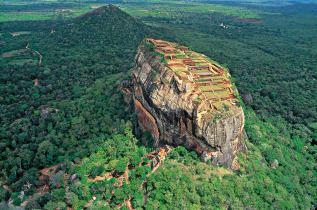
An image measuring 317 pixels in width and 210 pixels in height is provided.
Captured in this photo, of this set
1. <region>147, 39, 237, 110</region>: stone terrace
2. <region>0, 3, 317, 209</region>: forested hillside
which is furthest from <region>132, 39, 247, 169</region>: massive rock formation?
<region>0, 3, 317, 209</region>: forested hillside

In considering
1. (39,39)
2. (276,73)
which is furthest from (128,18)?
(276,73)

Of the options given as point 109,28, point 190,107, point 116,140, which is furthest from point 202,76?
point 109,28

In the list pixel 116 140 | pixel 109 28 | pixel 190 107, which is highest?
pixel 190 107

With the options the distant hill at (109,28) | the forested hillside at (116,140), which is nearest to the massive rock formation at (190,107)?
the forested hillside at (116,140)

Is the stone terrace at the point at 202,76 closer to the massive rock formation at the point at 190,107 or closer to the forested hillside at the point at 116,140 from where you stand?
the massive rock formation at the point at 190,107

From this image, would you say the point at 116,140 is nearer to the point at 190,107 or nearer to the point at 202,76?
the point at 190,107

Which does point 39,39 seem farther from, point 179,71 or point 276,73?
point 276,73
